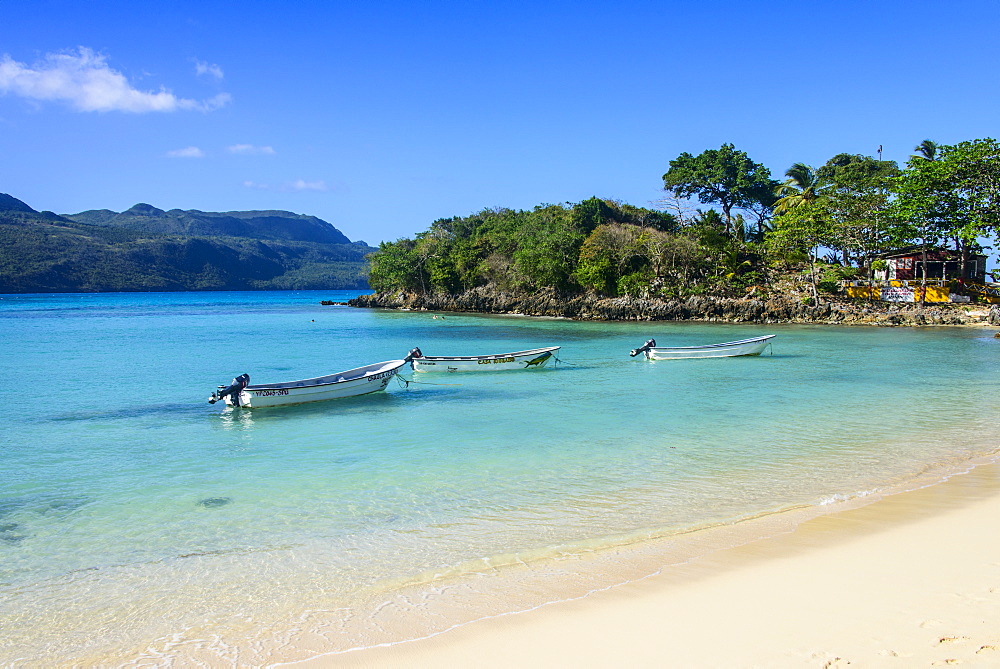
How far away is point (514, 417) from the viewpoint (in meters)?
13.3

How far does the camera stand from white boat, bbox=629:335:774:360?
2217 centimetres

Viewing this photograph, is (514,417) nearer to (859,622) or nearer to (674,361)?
(859,622)

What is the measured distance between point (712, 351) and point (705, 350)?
31 cm

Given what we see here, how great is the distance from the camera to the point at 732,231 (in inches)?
1891

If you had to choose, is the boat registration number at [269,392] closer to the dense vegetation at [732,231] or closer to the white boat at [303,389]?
the white boat at [303,389]

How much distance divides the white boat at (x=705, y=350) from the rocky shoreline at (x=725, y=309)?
17.1m

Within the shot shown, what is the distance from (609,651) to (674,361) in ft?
61.3

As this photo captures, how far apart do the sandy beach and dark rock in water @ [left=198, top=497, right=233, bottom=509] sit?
4.23 meters

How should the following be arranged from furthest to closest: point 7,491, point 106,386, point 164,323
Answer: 1. point 164,323
2. point 106,386
3. point 7,491

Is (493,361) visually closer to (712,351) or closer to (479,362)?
(479,362)

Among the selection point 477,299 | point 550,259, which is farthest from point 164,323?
point 550,259

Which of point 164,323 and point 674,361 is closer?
point 674,361

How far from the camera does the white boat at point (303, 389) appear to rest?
13.8m

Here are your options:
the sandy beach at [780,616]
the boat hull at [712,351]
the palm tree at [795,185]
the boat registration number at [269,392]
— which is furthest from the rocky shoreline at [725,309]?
the sandy beach at [780,616]
